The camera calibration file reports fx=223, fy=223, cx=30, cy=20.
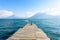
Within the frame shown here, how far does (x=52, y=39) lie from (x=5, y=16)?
1.24m

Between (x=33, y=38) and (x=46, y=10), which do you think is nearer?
(x=33, y=38)

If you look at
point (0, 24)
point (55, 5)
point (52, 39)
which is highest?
point (55, 5)

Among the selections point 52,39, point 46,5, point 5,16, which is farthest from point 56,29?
point 5,16

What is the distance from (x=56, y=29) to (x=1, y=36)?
4.28 feet

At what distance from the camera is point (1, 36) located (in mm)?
5270

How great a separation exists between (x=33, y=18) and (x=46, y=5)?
47cm

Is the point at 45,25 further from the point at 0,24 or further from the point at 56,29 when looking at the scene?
the point at 0,24

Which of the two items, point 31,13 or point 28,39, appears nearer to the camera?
point 28,39

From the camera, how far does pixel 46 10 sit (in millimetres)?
5059

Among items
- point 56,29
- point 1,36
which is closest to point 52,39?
point 56,29

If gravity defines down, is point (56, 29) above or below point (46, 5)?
below

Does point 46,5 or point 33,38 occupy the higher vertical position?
point 46,5

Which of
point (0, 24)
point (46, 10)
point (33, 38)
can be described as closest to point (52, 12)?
point (46, 10)

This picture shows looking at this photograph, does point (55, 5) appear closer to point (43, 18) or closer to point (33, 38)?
point (43, 18)
